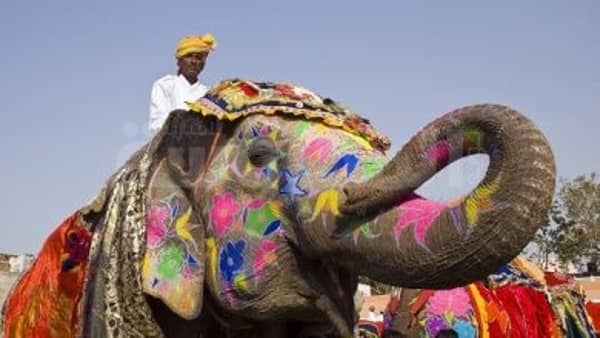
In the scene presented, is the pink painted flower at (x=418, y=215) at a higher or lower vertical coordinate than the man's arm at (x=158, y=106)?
lower

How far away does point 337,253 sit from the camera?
10.4 feet

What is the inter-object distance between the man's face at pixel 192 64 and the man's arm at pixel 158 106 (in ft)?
0.46

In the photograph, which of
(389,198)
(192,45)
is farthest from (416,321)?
(389,198)

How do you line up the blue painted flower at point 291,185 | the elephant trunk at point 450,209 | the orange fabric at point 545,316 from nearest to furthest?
the elephant trunk at point 450,209 → the blue painted flower at point 291,185 → the orange fabric at point 545,316

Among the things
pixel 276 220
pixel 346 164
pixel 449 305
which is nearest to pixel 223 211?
pixel 276 220

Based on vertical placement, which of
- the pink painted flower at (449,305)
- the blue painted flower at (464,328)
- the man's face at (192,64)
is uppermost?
the man's face at (192,64)

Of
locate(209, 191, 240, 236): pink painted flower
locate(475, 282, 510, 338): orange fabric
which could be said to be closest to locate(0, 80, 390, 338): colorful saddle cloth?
locate(209, 191, 240, 236): pink painted flower

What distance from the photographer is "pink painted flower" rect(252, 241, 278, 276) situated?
339 centimetres

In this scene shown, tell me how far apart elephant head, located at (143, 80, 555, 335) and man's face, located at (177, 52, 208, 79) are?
0.79 meters

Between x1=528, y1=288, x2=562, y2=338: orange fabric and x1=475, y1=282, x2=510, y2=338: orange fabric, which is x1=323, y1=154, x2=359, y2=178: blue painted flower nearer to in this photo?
x1=475, y1=282, x2=510, y2=338: orange fabric

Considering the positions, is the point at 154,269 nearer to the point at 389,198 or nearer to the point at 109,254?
the point at 109,254

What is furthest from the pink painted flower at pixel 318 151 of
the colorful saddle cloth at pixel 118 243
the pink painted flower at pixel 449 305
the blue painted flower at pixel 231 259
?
the pink painted flower at pixel 449 305

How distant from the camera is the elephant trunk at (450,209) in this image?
268 centimetres

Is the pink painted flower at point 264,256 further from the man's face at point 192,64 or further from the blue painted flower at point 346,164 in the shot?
the man's face at point 192,64
